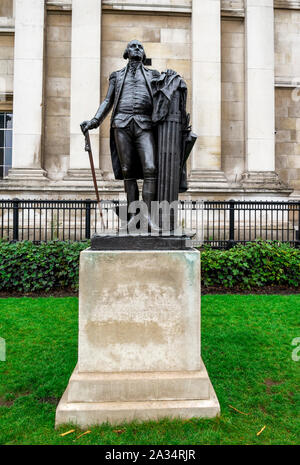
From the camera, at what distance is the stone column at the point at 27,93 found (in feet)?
40.5

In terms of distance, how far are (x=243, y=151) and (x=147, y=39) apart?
593 cm

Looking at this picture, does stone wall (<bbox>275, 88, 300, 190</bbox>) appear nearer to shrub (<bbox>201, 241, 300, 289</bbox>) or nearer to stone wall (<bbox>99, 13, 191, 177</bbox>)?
stone wall (<bbox>99, 13, 191, 177</bbox>)

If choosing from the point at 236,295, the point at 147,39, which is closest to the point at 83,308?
the point at 236,295

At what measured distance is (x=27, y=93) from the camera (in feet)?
40.8

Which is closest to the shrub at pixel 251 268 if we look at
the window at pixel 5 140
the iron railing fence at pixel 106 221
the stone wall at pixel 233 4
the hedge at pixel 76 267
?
the hedge at pixel 76 267

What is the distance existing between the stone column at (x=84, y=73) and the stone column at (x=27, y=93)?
1.25 m

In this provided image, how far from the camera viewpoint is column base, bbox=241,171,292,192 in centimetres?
1247

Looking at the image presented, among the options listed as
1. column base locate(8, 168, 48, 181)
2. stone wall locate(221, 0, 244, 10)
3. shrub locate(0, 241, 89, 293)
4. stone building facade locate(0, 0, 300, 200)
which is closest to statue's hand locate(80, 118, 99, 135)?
shrub locate(0, 241, 89, 293)

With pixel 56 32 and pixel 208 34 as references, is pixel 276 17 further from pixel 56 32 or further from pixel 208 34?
pixel 56 32

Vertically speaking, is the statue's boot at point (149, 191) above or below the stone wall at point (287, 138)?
below

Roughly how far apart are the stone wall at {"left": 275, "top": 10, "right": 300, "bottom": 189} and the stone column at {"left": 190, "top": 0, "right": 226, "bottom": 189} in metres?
3.41

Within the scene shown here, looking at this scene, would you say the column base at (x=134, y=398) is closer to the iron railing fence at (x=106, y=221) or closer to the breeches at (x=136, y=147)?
the breeches at (x=136, y=147)

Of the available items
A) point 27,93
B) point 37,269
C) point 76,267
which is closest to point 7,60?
point 27,93

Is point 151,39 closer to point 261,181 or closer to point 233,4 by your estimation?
point 233,4
